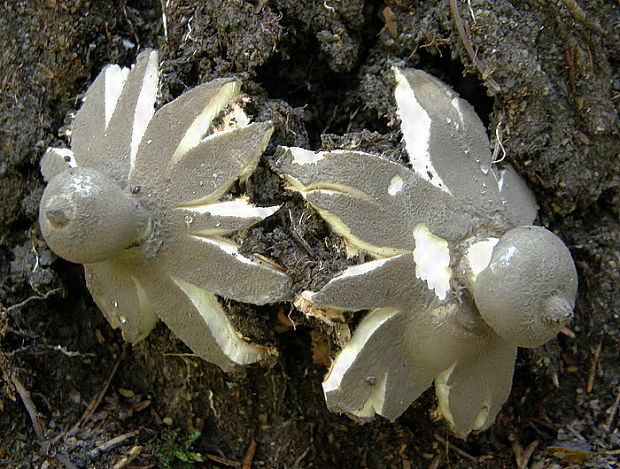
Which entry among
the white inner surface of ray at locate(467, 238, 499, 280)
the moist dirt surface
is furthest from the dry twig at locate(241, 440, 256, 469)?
the white inner surface of ray at locate(467, 238, 499, 280)

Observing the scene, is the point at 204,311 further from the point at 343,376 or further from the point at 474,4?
the point at 474,4

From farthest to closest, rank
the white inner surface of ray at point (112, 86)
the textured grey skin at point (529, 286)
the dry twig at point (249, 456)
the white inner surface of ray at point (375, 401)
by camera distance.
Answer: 1. the dry twig at point (249, 456)
2. the white inner surface of ray at point (112, 86)
3. the white inner surface of ray at point (375, 401)
4. the textured grey skin at point (529, 286)

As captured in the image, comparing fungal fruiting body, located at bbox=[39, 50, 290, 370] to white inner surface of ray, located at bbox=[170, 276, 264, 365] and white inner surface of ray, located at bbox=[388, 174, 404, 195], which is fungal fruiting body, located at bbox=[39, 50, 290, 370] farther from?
white inner surface of ray, located at bbox=[388, 174, 404, 195]

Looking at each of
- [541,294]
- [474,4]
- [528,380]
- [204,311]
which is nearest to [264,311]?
[204,311]

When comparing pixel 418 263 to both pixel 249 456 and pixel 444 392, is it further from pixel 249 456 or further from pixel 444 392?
pixel 249 456

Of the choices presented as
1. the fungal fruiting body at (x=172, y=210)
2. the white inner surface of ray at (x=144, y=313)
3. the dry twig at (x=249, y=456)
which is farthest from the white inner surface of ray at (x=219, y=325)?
the dry twig at (x=249, y=456)

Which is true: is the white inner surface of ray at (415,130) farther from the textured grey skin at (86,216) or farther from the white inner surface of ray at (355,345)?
the textured grey skin at (86,216)
